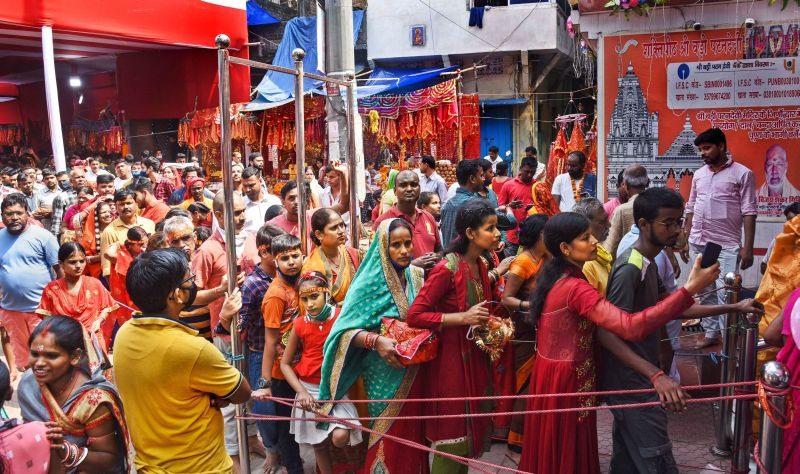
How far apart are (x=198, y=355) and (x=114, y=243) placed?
4.31 metres

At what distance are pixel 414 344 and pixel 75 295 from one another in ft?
10.2

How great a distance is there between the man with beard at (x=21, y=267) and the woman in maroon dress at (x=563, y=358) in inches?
192

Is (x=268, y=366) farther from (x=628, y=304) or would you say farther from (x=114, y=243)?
(x=114, y=243)

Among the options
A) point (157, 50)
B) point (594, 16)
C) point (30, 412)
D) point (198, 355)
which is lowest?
point (30, 412)

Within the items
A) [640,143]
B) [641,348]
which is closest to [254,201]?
[640,143]

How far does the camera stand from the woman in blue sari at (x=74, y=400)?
108 inches

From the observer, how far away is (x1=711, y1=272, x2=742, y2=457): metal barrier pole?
3.86m

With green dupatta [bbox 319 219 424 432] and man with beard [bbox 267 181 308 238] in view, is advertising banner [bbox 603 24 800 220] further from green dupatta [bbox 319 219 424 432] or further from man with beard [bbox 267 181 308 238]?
green dupatta [bbox 319 219 424 432]

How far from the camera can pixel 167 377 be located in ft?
9.46

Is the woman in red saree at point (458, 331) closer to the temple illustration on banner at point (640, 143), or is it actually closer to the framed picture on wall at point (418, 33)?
the temple illustration on banner at point (640, 143)

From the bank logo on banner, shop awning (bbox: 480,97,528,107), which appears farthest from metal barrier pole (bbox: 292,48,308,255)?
shop awning (bbox: 480,97,528,107)

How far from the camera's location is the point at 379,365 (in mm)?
4062

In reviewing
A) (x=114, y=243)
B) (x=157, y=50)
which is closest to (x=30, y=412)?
(x=114, y=243)

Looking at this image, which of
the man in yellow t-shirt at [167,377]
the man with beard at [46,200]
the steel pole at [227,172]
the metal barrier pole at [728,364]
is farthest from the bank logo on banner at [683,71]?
the man with beard at [46,200]
